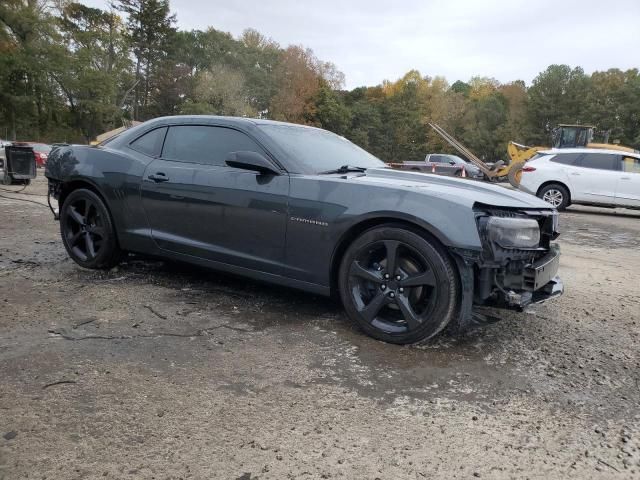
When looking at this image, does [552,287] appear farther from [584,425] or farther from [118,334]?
[118,334]

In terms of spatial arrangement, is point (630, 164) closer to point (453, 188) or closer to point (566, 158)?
point (566, 158)

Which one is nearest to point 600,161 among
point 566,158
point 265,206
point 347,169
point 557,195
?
point 566,158

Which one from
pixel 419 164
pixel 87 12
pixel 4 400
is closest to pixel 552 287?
pixel 4 400

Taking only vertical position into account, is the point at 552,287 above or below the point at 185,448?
above

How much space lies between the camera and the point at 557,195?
12.3 metres

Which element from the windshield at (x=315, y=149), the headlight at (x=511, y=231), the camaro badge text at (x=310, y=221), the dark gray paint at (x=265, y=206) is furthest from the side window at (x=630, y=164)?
the camaro badge text at (x=310, y=221)

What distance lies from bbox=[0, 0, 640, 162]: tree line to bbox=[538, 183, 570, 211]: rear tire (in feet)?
113

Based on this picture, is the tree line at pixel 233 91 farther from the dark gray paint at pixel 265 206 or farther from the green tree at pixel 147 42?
the dark gray paint at pixel 265 206

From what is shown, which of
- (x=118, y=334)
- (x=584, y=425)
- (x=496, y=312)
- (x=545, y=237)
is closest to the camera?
(x=584, y=425)

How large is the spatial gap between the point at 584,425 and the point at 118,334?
2.62 metres

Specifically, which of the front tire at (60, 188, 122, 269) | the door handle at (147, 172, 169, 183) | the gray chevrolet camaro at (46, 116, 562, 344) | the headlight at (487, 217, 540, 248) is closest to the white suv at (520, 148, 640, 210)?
the gray chevrolet camaro at (46, 116, 562, 344)

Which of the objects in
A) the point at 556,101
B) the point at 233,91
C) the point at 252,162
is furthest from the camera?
the point at 556,101

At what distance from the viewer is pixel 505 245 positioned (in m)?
2.89

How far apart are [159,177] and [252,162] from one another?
104 centimetres
